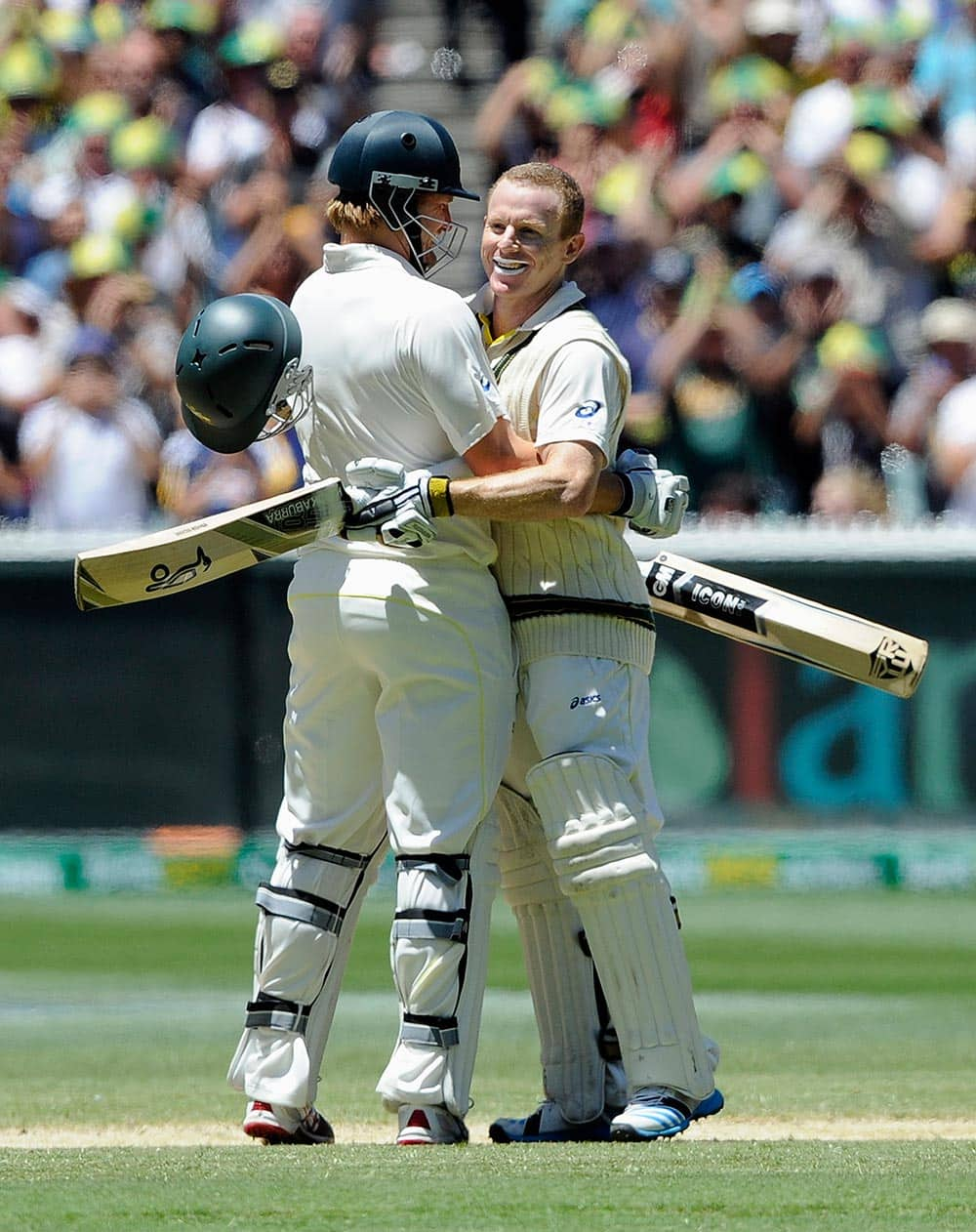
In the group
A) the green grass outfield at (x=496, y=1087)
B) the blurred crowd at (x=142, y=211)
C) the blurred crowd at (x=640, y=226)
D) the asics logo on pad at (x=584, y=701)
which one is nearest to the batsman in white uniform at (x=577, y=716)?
the asics logo on pad at (x=584, y=701)

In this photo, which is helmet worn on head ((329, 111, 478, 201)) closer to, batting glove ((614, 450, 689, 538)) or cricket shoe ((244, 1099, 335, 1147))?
batting glove ((614, 450, 689, 538))

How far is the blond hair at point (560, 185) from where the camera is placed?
5035 mm

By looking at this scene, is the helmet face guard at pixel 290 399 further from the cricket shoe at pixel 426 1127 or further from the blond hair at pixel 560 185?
the cricket shoe at pixel 426 1127

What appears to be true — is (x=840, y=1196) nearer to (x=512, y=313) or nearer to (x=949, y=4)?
(x=512, y=313)

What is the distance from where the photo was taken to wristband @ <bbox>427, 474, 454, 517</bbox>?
467cm

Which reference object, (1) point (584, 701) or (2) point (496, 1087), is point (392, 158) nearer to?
(1) point (584, 701)

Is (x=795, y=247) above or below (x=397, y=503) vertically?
above

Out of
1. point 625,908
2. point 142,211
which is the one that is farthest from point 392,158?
point 142,211

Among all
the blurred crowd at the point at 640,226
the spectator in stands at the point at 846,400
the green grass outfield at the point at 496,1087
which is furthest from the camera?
the blurred crowd at the point at 640,226

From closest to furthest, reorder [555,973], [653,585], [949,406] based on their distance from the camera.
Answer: [555,973]
[653,585]
[949,406]

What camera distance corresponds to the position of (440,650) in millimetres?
4746

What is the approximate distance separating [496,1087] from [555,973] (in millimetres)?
1009

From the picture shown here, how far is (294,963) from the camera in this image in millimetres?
4859

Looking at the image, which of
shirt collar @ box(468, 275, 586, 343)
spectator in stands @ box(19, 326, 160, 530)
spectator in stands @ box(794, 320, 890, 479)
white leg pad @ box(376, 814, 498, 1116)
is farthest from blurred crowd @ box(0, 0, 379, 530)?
white leg pad @ box(376, 814, 498, 1116)
